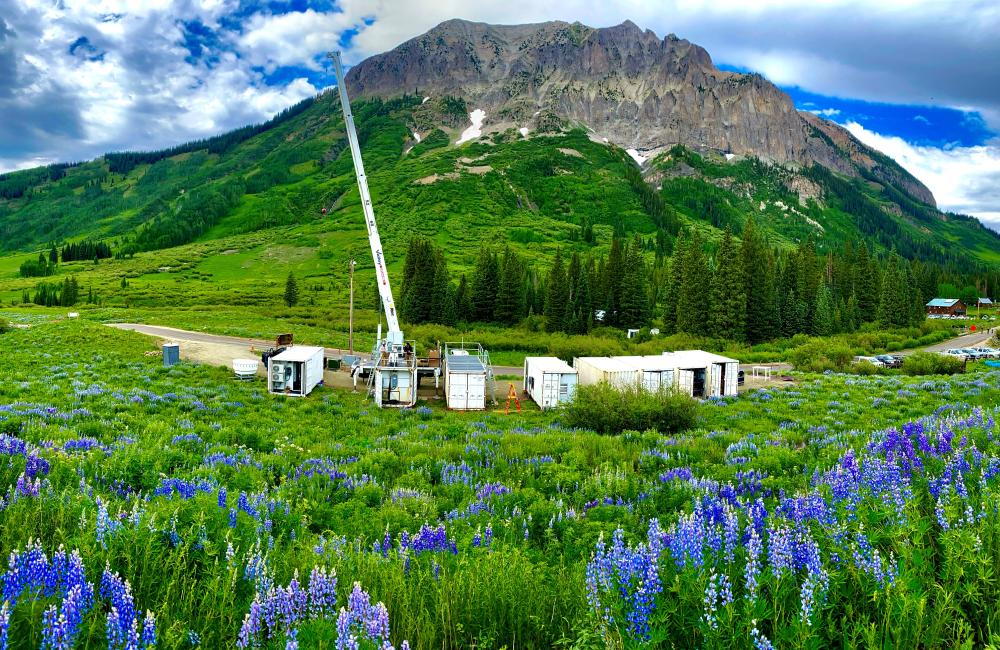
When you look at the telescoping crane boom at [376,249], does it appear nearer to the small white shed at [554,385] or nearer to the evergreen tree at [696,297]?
the small white shed at [554,385]

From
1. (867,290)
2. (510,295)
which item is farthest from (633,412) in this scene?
(867,290)

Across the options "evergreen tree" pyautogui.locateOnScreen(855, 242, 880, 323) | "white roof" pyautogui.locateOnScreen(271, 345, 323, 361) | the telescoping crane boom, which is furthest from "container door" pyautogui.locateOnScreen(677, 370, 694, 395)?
"evergreen tree" pyautogui.locateOnScreen(855, 242, 880, 323)

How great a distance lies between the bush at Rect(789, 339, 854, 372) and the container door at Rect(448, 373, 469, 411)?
36.2m

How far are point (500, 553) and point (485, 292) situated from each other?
8189cm

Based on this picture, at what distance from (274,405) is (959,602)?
1007 inches

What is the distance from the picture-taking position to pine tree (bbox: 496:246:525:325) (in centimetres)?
8431

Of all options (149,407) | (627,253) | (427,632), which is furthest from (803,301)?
(427,632)

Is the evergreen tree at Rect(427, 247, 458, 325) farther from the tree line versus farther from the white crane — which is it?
the white crane

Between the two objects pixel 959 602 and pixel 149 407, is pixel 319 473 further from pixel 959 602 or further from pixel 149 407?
pixel 149 407

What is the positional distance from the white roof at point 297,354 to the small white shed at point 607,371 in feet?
53.5

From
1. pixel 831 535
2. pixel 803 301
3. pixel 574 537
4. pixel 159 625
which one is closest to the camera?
pixel 159 625

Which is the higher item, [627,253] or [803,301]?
[627,253]

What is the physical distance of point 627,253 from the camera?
279ft

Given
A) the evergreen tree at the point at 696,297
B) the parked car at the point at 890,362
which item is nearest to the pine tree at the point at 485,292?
the evergreen tree at the point at 696,297
